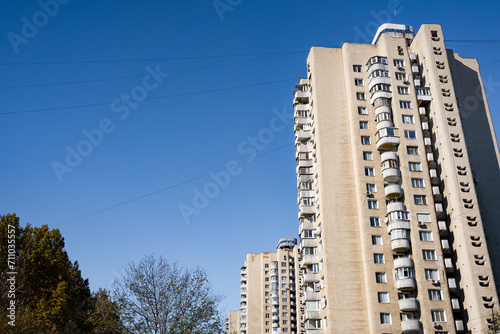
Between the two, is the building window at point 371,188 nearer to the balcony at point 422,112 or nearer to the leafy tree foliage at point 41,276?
the balcony at point 422,112

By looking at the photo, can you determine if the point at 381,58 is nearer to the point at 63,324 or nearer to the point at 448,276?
the point at 448,276

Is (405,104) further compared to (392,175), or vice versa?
(405,104)

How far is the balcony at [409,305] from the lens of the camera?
4944cm

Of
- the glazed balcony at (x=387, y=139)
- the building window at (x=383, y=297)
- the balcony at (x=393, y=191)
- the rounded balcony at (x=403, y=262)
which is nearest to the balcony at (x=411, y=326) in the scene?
the building window at (x=383, y=297)

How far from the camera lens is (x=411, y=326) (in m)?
48.4

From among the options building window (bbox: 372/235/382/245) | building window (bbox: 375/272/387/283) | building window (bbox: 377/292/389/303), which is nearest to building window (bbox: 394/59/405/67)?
building window (bbox: 372/235/382/245)

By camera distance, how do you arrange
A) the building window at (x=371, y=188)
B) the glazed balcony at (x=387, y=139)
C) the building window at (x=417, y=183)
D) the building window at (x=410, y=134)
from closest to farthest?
the building window at (x=417, y=183) < the building window at (x=371, y=188) < the glazed balcony at (x=387, y=139) < the building window at (x=410, y=134)

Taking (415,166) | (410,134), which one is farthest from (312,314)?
(410,134)

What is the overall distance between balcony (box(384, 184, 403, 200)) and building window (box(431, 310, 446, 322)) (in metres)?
13.1

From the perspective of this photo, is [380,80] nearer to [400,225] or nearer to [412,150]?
[412,150]

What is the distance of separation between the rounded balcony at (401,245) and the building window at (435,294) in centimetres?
496

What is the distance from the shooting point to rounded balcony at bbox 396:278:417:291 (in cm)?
5031

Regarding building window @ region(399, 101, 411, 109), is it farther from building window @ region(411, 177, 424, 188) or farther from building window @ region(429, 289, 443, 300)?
building window @ region(429, 289, 443, 300)

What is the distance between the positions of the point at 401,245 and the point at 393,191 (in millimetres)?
6367
